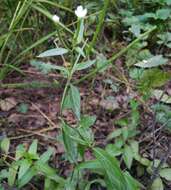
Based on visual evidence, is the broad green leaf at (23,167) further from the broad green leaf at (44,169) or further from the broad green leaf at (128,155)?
the broad green leaf at (128,155)

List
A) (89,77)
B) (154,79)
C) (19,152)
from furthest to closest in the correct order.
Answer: (89,77) → (154,79) → (19,152)

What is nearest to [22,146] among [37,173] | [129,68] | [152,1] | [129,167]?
[37,173]

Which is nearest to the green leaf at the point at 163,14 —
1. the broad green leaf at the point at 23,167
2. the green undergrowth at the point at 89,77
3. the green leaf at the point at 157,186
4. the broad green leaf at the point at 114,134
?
the green undergrowth at the point at 89,77

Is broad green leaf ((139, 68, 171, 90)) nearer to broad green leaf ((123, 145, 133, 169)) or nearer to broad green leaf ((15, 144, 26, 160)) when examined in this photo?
broad green leaf ((123, 145, 133, 169))

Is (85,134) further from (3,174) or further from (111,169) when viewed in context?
(3,174)

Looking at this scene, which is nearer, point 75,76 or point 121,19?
point 75,76

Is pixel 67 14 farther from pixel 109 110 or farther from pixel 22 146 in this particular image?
pixel 22 146

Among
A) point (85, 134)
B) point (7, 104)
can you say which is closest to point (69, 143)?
point (85, 134)
